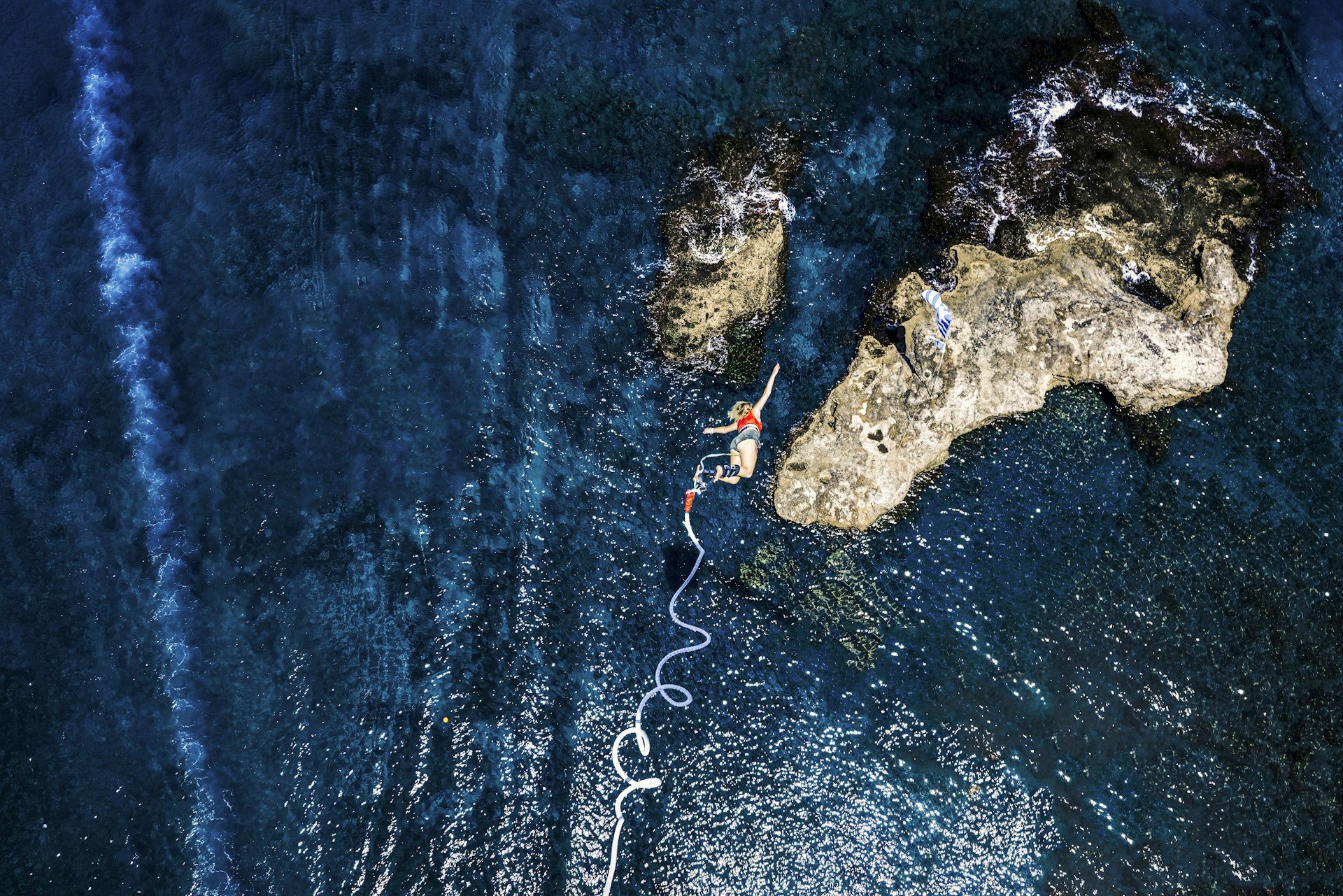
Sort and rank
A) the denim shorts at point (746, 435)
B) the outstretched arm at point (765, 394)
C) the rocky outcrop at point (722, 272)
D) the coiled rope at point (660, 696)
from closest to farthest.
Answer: the coiled rope at point (660, 696) → the denim shorts at point (746, 435) → the outstretched arm at point (765, 394) → the rocky outcrop at point (722, 272)

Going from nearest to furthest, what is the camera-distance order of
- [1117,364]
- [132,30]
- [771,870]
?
[771,870], [1117,364], [132,30]

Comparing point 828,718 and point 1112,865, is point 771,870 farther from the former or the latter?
point 1112,865

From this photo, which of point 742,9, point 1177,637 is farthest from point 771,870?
point 742,9

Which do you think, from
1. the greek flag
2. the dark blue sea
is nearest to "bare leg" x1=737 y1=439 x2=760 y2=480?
the dark blue sea

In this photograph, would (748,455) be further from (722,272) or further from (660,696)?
(660,696)

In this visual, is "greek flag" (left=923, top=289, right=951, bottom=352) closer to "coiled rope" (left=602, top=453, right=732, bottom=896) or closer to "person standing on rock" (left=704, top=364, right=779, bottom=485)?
"person standing on rock" (left=704, top=364, right=779, bottom=485)

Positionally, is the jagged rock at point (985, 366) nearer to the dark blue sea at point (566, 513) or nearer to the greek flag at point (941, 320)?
A: the greek flag at point (941, 320)

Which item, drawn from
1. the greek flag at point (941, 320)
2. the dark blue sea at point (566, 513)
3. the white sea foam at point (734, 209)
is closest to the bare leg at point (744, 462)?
the dark blue sea at point (566, 513)
